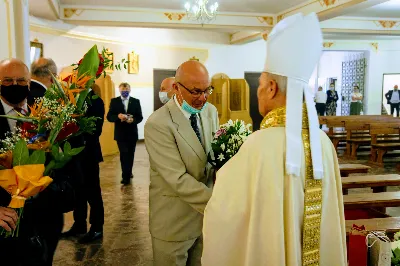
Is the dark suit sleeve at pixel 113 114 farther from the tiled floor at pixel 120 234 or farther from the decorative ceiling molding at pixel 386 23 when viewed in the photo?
the decorative ceiling molding at pixel 386 23

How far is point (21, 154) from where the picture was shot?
1.66m

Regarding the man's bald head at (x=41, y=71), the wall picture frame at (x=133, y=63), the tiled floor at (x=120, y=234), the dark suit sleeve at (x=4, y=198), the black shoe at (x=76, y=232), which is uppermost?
the wall picture frame at (x=133, y=63)

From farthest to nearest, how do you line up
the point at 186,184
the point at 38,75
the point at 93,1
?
the point at 93,1
the point at 38,75
the point at 186,184

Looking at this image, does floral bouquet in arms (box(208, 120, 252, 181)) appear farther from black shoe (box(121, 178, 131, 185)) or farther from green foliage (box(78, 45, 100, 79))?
black shoe (box(121, 178, 131, 185))

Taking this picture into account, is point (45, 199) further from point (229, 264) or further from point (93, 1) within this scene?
point (93, 1)

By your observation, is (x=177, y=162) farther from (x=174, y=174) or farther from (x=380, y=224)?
(x=380, y=224)

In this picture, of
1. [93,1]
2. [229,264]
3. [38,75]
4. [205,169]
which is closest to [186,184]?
[205,169]

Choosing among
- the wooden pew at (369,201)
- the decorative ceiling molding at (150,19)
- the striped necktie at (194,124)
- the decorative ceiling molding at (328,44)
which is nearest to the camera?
the striped necktie at (194,124)

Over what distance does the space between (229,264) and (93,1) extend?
9750 millimetres

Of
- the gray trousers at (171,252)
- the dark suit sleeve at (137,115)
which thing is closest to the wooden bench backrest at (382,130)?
the dark suit sleeve at (137,115)

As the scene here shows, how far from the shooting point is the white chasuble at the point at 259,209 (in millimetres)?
1413

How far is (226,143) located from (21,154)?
3.14 feet

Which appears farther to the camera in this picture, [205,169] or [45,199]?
[205,169]

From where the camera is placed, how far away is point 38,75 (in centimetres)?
356
